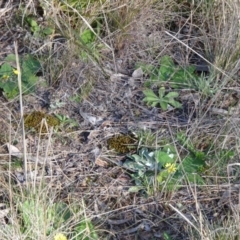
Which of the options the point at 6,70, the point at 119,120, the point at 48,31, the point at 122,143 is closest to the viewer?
the point at 122,143

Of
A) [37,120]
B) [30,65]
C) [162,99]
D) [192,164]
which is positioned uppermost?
[30,65]

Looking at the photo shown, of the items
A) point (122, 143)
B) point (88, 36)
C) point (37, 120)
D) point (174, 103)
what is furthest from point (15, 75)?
point (174, 103)

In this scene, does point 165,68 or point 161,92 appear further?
point 165,68

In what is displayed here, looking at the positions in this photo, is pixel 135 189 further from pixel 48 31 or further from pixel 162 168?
pixel 48 31

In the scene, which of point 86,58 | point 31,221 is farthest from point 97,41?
point 31,221

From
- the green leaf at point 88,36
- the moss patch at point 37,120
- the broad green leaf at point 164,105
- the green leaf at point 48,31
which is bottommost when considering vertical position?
the broad green leaf at point 164,105

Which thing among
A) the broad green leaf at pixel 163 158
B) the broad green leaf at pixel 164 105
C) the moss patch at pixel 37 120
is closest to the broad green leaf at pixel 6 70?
the moss patch at pixel 37 120

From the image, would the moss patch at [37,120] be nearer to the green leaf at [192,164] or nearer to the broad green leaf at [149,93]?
the broad green leaf at [149,93]

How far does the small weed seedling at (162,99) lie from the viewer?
250cm

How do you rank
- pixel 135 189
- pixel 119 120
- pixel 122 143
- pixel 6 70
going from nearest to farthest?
pixel 135 189 < pixel 122 143 < pixel 119 120 < pixel 6 70

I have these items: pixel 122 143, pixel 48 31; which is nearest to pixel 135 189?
pixel 122 143

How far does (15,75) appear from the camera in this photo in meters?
2.55

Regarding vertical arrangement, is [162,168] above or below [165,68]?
below

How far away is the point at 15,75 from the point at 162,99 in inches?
23.8
